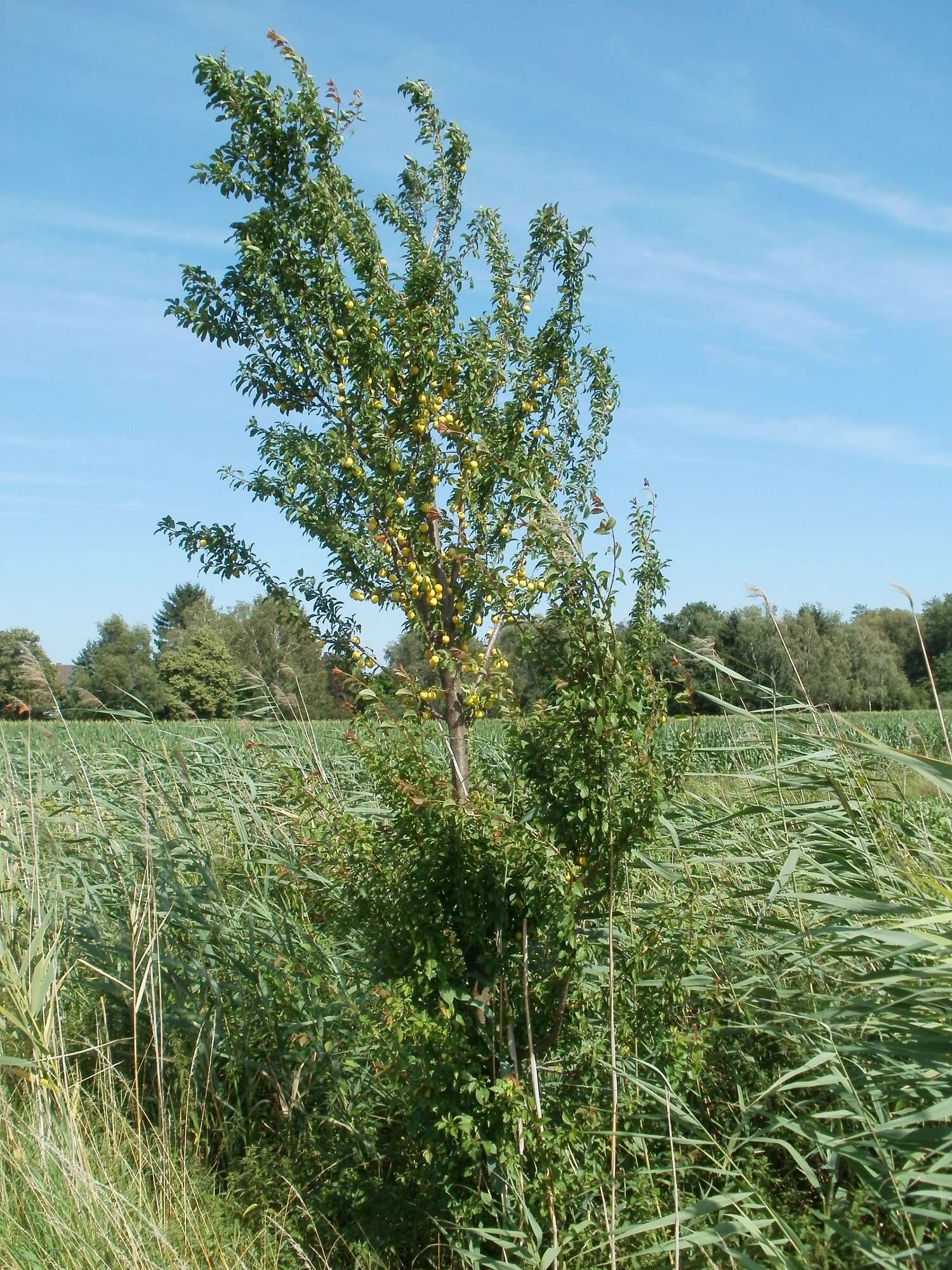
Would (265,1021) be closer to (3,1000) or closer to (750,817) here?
(3,1000)

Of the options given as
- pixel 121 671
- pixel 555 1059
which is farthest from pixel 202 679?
pixel 555 1059

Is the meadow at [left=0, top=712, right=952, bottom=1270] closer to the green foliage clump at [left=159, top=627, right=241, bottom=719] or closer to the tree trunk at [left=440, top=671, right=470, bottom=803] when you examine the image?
the tree trunk at [left=440, top=671, right=470, bottom=803]

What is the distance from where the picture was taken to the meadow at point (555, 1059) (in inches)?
98.7

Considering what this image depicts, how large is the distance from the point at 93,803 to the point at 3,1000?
96 centimetres

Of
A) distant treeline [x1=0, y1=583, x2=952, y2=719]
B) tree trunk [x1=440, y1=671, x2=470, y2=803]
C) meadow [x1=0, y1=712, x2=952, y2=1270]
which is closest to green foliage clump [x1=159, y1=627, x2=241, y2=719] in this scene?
distant treeline [x1=0, y1=583, x2=952, y2=719]

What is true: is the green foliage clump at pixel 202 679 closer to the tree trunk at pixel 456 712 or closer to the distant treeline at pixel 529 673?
the distant treeline at pixel 529 673

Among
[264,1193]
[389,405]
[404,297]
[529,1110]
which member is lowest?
[264,1193]

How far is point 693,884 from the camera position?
138 inches

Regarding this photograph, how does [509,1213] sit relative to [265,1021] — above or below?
below

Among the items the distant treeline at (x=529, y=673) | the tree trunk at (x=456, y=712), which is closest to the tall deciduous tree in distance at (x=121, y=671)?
the distant treeline at (x=529, y=673)

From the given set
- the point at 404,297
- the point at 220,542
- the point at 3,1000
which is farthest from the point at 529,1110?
the point at 404,297

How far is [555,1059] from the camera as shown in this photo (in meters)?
3.18

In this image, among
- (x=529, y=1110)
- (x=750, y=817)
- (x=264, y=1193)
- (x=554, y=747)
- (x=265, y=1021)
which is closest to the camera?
(x=529, y=1110)

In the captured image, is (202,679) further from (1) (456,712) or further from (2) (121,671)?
(1) (456,712)
